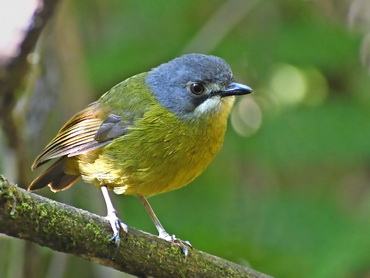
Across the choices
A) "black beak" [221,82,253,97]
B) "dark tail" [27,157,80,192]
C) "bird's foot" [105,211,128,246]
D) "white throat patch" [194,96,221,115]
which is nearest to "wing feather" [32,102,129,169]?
"dark tail" [27,157,80,192]

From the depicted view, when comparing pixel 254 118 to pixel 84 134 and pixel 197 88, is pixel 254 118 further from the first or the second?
pixel 84 134

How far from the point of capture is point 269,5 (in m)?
6.45

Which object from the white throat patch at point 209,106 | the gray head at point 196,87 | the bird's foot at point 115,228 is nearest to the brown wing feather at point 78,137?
the gray head at point 196,87

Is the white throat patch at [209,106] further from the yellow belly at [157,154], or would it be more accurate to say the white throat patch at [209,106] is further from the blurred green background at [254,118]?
the blurred green background at [254,118]

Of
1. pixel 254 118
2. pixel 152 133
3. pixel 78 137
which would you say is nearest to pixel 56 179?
pixel 78 137

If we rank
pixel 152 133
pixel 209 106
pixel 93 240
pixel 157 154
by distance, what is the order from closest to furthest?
pixel 93 240 < pixel 157 154 < pixel 152 133 < pixel 209 106

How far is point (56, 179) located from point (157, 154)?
993 mm

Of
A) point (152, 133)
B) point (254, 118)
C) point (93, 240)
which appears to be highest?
point (254, 118)

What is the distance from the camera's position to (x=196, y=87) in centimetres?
442

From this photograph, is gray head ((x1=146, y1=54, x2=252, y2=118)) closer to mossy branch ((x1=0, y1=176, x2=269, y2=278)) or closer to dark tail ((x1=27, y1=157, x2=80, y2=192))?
dark tail ((x1=27, y1=157, x2=80, y2=192))

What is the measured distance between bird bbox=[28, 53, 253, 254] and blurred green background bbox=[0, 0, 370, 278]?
2.81ft

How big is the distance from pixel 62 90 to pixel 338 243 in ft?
8.62

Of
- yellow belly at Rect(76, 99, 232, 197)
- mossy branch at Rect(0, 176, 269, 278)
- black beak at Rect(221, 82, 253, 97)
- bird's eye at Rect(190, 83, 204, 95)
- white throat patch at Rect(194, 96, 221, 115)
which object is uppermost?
bird's eye at Rect(190, 83, 204, 95)

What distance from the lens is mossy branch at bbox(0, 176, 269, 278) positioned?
300cm
